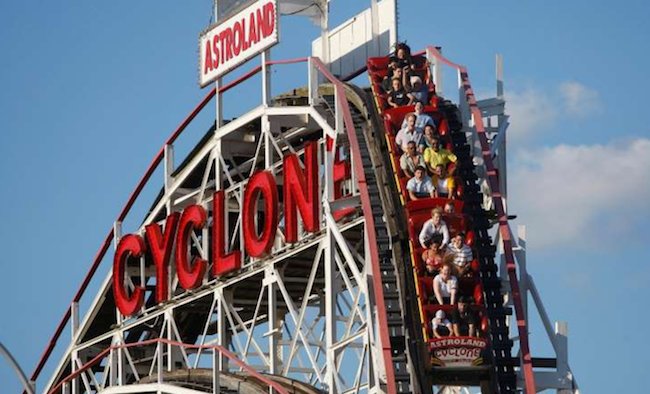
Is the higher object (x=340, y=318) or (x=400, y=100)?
(x=400, y=100)

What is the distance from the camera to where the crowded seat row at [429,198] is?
44.8 metres

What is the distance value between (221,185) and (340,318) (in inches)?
199

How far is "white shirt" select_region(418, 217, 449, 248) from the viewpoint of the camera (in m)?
45.9

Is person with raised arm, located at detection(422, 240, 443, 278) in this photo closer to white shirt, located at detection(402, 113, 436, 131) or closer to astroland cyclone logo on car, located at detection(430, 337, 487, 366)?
astroland cyclone logo on car, located at detection(430, 337, 487, 366)

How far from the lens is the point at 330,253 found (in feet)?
161

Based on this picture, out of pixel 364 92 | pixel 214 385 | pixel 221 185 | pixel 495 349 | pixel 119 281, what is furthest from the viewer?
pixel 119 281

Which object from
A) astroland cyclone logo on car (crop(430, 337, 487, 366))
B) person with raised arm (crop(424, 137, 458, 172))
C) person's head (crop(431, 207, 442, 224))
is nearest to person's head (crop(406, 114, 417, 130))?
person with raised arm (crop(424, 137, 458, 172))

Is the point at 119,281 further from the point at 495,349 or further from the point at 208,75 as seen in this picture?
the point at 495,349

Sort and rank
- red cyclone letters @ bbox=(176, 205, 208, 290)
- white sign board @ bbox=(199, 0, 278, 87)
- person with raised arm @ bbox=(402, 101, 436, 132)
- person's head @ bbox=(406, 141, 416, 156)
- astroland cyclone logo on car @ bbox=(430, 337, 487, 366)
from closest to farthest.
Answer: astroland cyclone logo on car @ bbox=(430, 337, 487, 366), person's head @ bbox=(406, 141, 416, 156), person with raised arm @ bbox=(402, 101, 436, 132), white sign board @ bbox=(199, 0, 278, 87), red cyclone letters @ bbox=(176, 205, 208, 290)

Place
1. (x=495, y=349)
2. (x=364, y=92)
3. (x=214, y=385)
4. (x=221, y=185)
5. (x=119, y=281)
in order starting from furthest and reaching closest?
(x=119, y=281), (x=221, y=185), (x=364, y=92), (x=214, y=385), (x=495, y=349)

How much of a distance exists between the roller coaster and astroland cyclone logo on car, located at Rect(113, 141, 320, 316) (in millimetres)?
51

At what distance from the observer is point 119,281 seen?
60.7 m

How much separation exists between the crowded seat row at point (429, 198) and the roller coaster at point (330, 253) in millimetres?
43

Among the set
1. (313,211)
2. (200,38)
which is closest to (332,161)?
(313,211)
